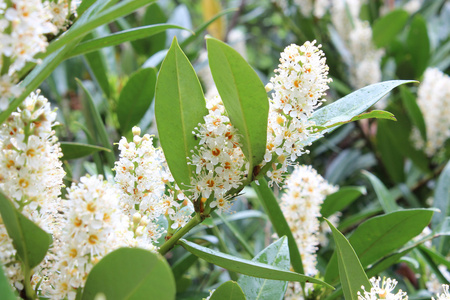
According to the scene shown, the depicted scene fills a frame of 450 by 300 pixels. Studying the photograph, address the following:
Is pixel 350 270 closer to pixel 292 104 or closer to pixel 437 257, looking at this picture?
pixel 292 104

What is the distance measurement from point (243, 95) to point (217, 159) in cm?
13

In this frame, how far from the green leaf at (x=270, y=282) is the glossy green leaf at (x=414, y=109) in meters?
1.42

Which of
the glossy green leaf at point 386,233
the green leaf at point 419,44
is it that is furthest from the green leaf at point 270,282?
the green leaf at point 419,44

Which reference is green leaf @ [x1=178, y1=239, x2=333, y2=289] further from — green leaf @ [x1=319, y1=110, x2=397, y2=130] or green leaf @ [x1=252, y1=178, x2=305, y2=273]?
green leaf @ [x1=252, y1=178, x2=305, y2=273]

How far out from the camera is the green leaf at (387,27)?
8.95 ft

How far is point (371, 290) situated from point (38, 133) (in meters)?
0.64

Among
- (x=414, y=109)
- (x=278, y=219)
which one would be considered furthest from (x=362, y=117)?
(x=414, y=109)

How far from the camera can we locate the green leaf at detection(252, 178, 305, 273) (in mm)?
1250

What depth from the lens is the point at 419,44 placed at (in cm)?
273

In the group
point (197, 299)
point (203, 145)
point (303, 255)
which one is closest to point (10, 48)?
point (203, 145)

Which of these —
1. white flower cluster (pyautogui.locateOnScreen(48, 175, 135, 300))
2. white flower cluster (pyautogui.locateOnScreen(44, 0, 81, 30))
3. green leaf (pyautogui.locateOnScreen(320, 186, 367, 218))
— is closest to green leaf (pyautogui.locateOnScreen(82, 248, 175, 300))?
white flower cluster (pyautogui.locateOnScreen(48, 175, 135, 300))

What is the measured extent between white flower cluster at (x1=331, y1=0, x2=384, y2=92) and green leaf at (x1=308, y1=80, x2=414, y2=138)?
171 centimetres

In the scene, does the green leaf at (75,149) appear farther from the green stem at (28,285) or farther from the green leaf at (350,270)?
the green leaf at (350,270)

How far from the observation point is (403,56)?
2896 mm
